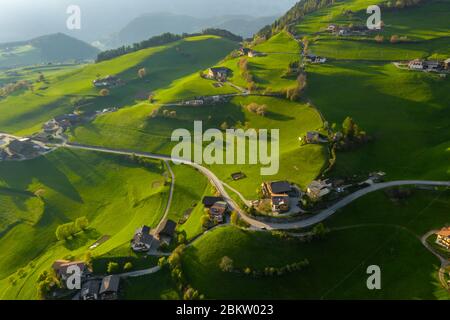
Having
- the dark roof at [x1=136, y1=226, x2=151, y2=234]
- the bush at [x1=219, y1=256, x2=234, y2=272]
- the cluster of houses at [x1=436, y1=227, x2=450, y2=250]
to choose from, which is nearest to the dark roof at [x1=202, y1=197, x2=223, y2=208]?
the dark roof at [x1=136, y1=226, x2=151, y2=234]

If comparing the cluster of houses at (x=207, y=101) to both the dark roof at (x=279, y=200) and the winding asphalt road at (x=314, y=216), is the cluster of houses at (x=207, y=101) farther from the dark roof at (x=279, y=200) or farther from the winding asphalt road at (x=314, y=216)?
the dark roof at (x=279, y=200)

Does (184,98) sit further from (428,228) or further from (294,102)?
(428,228)

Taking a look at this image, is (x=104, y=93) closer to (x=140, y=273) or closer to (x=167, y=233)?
→ (x=167, y=233)

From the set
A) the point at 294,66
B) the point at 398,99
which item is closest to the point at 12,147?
the point at 294,66

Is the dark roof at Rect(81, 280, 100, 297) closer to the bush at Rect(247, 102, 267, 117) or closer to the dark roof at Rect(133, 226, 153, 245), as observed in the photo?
the dark roof at Rect(133, 226, 153, 245)

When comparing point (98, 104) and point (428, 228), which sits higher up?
point (98, 104)
